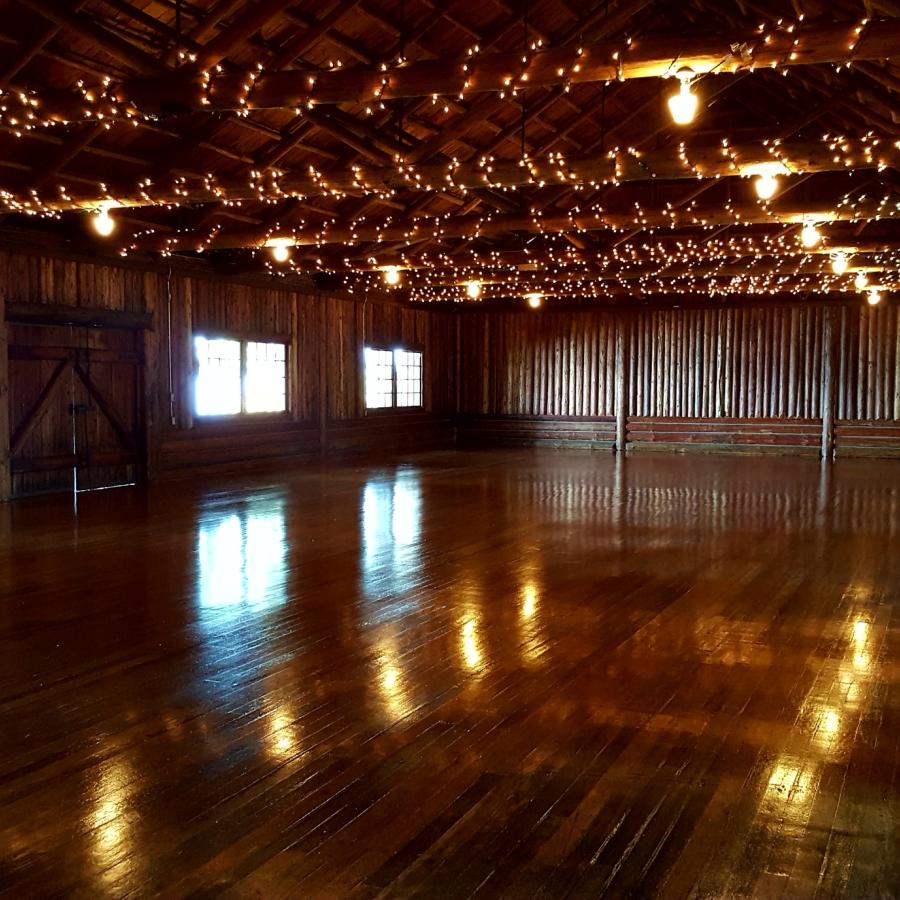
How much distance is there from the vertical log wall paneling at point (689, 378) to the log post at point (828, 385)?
0.06ft

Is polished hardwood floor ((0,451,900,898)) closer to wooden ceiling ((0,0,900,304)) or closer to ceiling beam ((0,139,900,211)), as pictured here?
ceiling beam ((0,139,900,211))

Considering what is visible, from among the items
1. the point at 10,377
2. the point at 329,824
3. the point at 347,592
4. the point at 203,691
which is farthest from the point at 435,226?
the point at 329,824

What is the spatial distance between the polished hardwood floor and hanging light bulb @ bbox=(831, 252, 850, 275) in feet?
20.7

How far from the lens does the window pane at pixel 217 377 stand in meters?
13.7

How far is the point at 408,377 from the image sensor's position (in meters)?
19.3

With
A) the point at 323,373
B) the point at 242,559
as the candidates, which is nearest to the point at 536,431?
the point at 323,373

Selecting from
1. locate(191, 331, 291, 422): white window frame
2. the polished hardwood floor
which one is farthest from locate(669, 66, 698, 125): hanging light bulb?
locate(191, 331, 291, 422): white window frame

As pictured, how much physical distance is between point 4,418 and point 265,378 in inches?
193

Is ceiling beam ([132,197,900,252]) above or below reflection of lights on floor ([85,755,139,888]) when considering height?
above

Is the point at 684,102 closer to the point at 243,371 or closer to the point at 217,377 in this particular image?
the point at 217,377

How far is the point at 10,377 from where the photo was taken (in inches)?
428

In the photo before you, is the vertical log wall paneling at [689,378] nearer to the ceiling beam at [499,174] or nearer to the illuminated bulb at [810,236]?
the illuminated bulb at [810,236]

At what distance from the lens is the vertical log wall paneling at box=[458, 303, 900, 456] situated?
17.7 metres

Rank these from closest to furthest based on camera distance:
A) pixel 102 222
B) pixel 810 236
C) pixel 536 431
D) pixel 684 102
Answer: pixel 684 102, pixel 102 222, pixel 810 236, pixel 536 431
